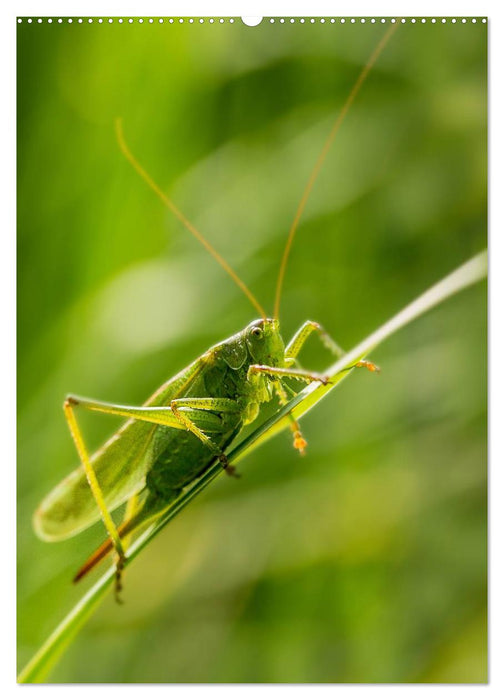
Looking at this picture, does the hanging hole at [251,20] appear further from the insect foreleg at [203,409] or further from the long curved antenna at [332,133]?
the insect foreleg at [203,409]

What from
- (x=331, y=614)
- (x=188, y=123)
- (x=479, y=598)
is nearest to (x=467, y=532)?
(x=479, y=598)

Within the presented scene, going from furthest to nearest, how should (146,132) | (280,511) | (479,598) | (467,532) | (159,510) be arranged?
(280,511) < (146,132) < (467,532) < (479,598) < (159,510)

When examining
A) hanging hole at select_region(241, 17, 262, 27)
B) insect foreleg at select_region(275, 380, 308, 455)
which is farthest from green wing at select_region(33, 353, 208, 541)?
hanging hole at select_region(241, 17, 262, 27)

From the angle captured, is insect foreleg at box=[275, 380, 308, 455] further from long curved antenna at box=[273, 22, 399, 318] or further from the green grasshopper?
long curved antenna at box=[273, 22, 399, 318]

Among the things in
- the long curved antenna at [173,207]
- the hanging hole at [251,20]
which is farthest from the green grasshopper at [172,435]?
the long curved antenna at [173,207]

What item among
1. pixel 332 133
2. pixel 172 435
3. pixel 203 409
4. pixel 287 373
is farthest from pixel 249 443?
pixel 332 133

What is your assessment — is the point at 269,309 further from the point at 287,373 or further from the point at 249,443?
the point at 249,443

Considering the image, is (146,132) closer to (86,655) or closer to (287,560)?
(287,560)

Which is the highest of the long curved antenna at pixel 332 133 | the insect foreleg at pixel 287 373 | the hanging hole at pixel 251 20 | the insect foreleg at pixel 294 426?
the hanging hole at pixel 251 20
